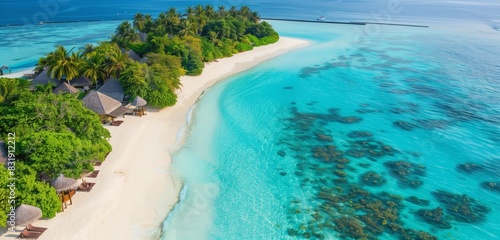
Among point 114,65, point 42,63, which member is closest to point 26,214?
point 114,65

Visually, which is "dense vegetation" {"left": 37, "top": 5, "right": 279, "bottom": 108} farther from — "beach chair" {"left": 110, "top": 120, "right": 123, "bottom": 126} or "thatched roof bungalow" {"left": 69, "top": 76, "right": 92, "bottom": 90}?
"beach chair" {"left": 110, "top": 120, "right": 123, "bottom": 126}

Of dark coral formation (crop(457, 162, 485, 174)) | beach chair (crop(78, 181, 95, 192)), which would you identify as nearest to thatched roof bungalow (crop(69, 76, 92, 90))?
beach chair (crop(78, 181, 95, 192))

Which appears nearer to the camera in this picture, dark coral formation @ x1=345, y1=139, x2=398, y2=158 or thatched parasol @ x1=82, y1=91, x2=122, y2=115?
dark coral formation @ x1=345, y1=139, x2=398, y2=158

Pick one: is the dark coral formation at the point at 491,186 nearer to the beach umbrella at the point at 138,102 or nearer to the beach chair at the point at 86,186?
the beach chair at the point at 86,186

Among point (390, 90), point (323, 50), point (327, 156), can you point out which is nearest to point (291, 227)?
point (327, 156)

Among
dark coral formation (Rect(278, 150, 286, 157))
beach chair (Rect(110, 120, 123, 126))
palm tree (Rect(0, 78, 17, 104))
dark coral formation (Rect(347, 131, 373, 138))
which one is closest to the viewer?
palm tree (Rect(0, 78, 17, 104))

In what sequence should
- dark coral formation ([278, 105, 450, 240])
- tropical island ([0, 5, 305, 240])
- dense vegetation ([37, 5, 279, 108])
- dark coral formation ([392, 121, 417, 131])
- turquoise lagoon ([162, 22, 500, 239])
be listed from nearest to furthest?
tropical island ([0, 5, 305, 240]), dark coral formation ([278, 105, 450, 240]), turquoise lagoon ([162, 22, 500, 239]), dark coral formation ([392, 121, 417, 131]), dense vegetation ([37, 5, 279, 108])

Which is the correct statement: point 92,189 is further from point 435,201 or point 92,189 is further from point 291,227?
point 435,201
